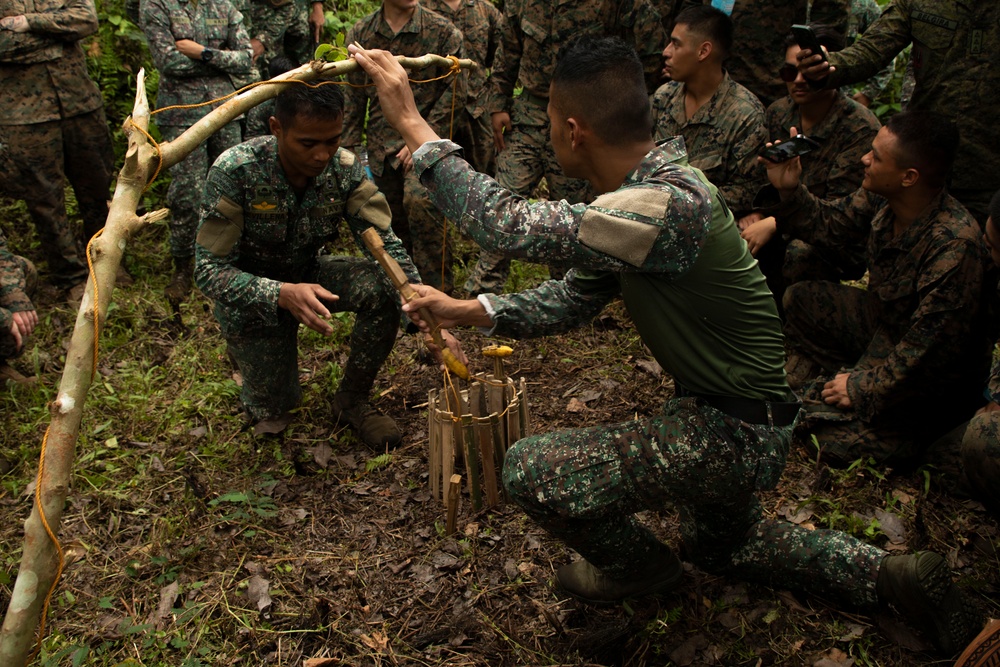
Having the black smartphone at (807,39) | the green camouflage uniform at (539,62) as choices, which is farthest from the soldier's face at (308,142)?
the black smartphone at (807,39)

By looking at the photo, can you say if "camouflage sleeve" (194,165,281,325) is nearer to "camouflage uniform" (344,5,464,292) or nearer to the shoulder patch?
"camouflage uniform" (344,5,464,292)

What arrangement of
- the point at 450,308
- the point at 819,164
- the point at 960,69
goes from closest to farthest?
the point at 450,308 < the point at 960,69 < the point at 819,164

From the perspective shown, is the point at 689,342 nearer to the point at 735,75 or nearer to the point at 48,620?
the point at 48,620

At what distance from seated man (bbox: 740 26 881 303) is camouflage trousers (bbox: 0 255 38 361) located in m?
4.42

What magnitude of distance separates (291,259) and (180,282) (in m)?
2.20

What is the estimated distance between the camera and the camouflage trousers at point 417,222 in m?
5.72

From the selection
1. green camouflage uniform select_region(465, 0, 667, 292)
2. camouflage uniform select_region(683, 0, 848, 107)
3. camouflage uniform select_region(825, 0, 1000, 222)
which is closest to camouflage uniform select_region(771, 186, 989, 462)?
camouflage uniform select_region(825, 0, 1000, 222)

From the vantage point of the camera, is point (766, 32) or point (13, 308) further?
point (766, 32)

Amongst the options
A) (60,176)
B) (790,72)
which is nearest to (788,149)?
(790,72)

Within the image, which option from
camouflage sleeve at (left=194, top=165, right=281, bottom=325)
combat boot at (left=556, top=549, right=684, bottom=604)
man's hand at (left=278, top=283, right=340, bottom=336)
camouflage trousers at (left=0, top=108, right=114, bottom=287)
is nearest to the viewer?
combat boot at (left=556, top=549, right=684, bottom=604)

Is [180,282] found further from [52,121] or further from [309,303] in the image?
[309,303]

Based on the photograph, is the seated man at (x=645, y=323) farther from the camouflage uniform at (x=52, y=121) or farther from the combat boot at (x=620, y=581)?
the camouflage uniform at (x=52, y=121)

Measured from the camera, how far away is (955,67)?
461 cm

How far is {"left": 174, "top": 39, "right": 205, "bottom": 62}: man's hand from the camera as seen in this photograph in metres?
5.91
